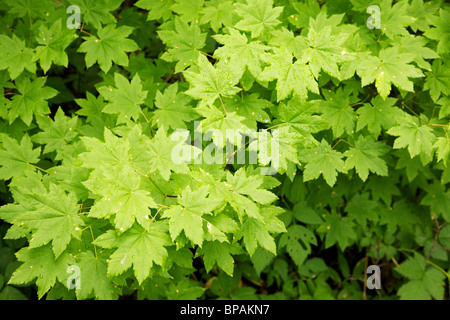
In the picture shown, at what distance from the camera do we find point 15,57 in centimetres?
250

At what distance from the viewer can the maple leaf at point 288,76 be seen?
2.04m

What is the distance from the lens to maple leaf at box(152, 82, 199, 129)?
7.97 feet

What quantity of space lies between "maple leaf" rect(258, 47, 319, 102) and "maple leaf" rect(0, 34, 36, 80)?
169 centimetres

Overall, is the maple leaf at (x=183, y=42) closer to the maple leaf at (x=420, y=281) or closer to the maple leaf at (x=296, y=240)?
the maple leaf at (x=296, y=240)

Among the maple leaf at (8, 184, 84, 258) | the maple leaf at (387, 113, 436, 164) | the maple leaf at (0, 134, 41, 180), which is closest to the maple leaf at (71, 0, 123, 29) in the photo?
the maple leaf at (0, 134, 41, 180)

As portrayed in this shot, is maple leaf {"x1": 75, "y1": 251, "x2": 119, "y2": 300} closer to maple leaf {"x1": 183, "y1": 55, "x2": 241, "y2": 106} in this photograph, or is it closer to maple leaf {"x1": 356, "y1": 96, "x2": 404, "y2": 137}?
maple leaf {"x1": 183, "y1": 55, "x2": 241, "y2": 106}

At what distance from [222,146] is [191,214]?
16.2 inches

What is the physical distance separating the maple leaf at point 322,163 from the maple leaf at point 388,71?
50cm

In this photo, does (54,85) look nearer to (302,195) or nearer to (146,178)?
(146,178)

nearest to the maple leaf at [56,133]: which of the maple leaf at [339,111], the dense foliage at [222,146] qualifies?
the dense foliage at [222,146]

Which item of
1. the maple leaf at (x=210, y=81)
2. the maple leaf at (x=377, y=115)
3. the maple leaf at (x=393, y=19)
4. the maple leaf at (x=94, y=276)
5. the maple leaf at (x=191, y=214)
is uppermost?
the maple leaf at (x=393, y=19)

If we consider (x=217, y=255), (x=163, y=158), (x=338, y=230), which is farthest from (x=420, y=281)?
(x=163, y=158)

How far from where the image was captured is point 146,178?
6.26 ft
